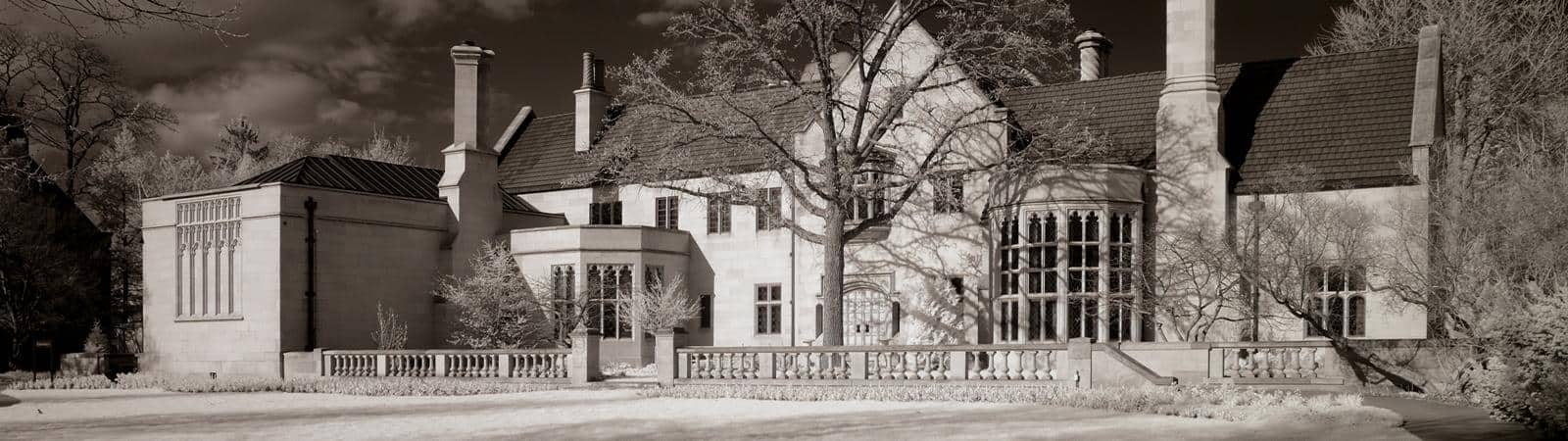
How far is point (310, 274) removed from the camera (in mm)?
33125

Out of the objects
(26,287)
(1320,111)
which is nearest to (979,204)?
(1320,111)

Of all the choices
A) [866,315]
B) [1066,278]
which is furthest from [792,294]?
[1066,278]

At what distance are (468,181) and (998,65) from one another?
16.3 meters

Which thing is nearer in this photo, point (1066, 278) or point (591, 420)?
point (591, 420)

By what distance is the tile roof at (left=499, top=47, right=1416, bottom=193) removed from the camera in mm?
29438

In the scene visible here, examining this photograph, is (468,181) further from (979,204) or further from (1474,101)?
(1474,101)

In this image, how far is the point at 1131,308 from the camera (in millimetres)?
28562

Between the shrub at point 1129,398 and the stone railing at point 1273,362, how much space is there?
1500 mm

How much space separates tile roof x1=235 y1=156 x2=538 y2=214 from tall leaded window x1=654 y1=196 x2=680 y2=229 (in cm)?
379

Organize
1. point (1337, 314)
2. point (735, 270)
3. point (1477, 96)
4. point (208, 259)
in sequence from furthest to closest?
point (1477, 96) → point (735, 270) → point (208, 259) → point (1337, 314)

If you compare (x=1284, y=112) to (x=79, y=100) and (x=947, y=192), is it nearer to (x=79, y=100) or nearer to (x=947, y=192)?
(x=947, y=192)

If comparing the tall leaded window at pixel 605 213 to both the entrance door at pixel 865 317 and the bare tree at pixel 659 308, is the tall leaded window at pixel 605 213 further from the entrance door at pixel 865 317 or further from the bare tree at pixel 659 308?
the entrance door at pixel 865 317

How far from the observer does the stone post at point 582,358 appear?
1096 inches

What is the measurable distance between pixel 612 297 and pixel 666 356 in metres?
10.1
